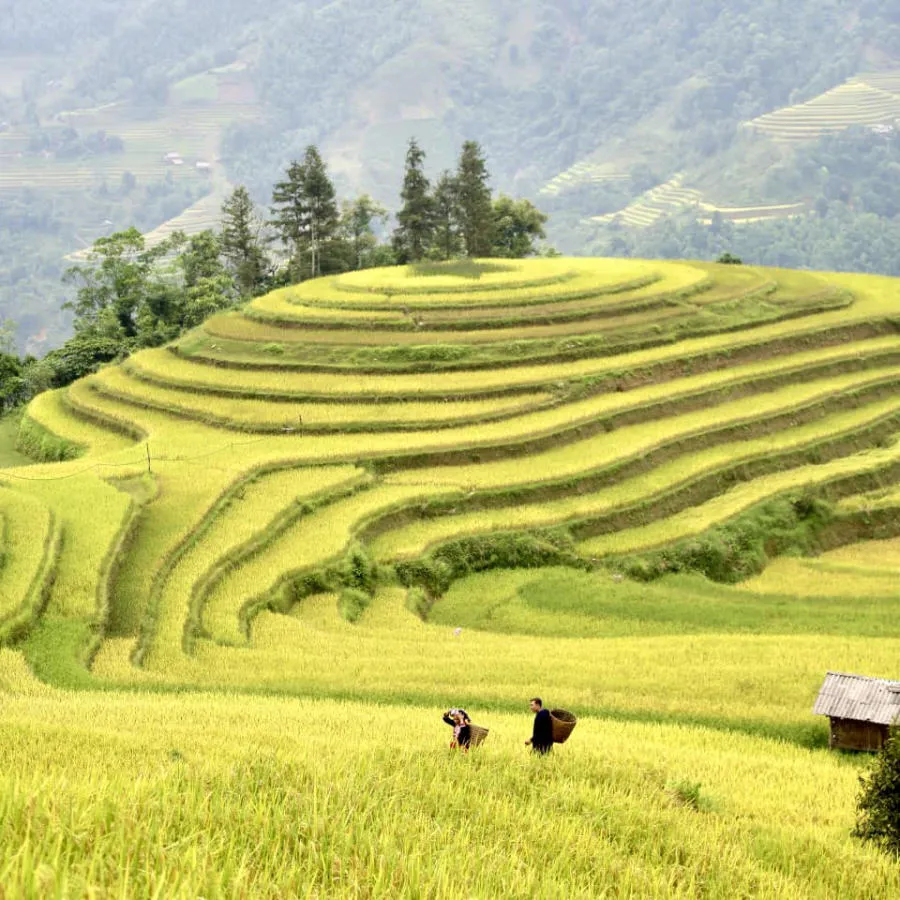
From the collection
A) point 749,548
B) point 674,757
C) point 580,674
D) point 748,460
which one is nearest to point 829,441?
point 748,460

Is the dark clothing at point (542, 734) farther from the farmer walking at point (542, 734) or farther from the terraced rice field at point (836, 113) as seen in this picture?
the terraced rice field at point (836, 113)

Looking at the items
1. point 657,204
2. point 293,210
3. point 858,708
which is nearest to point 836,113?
point 657,204

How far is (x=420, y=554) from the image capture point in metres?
21.5

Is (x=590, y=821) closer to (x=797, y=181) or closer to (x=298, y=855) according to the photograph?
(x=298, y=855)

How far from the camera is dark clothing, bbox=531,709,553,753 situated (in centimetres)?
978

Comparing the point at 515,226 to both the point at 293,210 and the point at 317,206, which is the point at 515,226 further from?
the point at 293,210

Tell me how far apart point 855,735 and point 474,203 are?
4140cm

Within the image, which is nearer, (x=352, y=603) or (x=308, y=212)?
(x=352, y=603)

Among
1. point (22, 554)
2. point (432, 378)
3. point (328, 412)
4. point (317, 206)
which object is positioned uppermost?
point (317, 206)

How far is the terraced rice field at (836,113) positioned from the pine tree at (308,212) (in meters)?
122

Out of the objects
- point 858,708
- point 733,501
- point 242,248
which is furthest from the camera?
point 242,248

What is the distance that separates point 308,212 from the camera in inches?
1992

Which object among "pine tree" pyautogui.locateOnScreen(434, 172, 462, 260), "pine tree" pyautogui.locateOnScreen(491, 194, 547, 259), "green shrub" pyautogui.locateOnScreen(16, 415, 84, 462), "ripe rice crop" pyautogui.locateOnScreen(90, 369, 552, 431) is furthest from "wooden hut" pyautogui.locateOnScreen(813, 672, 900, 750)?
"pine tree" pyautogui.locateOnScreen(491, 194, 547, 259)

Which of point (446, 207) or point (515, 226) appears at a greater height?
point (515, 226)
